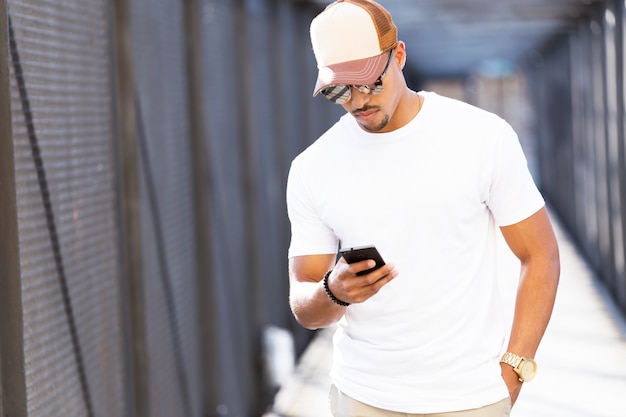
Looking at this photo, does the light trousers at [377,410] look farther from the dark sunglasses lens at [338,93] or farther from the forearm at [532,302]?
the dark sunglasses lens at [338,93]

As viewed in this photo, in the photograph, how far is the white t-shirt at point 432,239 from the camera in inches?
98.5

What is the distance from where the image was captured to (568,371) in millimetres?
7504

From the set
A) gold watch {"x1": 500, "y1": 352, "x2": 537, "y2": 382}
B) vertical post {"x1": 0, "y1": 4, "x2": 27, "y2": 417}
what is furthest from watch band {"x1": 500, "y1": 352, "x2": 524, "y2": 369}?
vertical post {"x1": 0, "y1": 4, "x2": 27, "y2": 417}

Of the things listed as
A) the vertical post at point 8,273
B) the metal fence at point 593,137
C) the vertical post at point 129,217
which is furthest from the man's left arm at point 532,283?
the metal fence at point 593,137

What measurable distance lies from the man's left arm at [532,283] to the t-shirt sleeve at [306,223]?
0.41 m

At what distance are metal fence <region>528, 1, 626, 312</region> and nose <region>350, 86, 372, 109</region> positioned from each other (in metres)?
6.85

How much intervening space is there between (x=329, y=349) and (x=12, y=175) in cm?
643

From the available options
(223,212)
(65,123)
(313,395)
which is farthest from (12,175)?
(313,395)

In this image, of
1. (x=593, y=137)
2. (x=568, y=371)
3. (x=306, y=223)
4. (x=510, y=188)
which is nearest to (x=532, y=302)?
(x=510, y=188)

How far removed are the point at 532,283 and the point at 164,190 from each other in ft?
9.64

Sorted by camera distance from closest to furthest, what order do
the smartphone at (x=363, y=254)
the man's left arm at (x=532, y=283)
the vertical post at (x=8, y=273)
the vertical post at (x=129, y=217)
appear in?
the smartphone at (x=363, y=254), the man's left arm at (x=532, y=283), the vertical post at (x=8, y=273), the vertical post at (x=129, y=217)

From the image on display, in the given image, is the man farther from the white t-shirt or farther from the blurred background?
the blurred background

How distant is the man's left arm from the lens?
260cm

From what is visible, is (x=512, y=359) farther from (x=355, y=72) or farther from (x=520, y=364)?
(x=355, y=72)
